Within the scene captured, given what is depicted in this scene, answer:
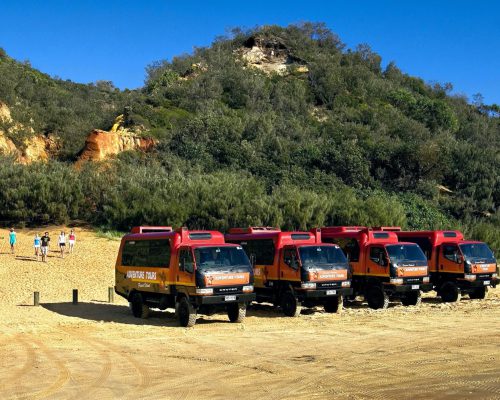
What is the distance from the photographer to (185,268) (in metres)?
17.8

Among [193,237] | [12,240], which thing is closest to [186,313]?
[193,237]

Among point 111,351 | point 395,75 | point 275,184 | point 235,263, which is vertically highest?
point 395,75

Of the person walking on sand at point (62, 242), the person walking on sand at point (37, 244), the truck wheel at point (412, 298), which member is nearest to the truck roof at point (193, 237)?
the truck wheel at point (412, 298)

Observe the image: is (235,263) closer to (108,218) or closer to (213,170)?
(108,218)

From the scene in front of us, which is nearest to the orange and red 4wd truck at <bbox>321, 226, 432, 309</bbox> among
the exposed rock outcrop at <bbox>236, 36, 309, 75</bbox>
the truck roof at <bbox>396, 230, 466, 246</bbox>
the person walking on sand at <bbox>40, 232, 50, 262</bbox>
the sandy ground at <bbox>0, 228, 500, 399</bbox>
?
the sandy ground at <bbox>0, 228, 500, 399</bbox>

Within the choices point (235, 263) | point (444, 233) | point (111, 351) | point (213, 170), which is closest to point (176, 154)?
point (213, 170)

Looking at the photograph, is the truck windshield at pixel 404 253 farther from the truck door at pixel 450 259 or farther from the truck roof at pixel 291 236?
the truck roof at pixel 291 236

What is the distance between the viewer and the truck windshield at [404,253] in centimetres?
2162

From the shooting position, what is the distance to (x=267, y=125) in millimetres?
57438

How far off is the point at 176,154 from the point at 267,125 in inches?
382

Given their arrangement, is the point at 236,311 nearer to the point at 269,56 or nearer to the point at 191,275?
the point at 191,275

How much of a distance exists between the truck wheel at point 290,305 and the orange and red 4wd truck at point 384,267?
3359mm

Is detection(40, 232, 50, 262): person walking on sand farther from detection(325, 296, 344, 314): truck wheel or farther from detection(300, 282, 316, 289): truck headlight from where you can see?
detection(300, 282, 316, 289): truck headlight

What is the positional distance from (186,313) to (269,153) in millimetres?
36649
